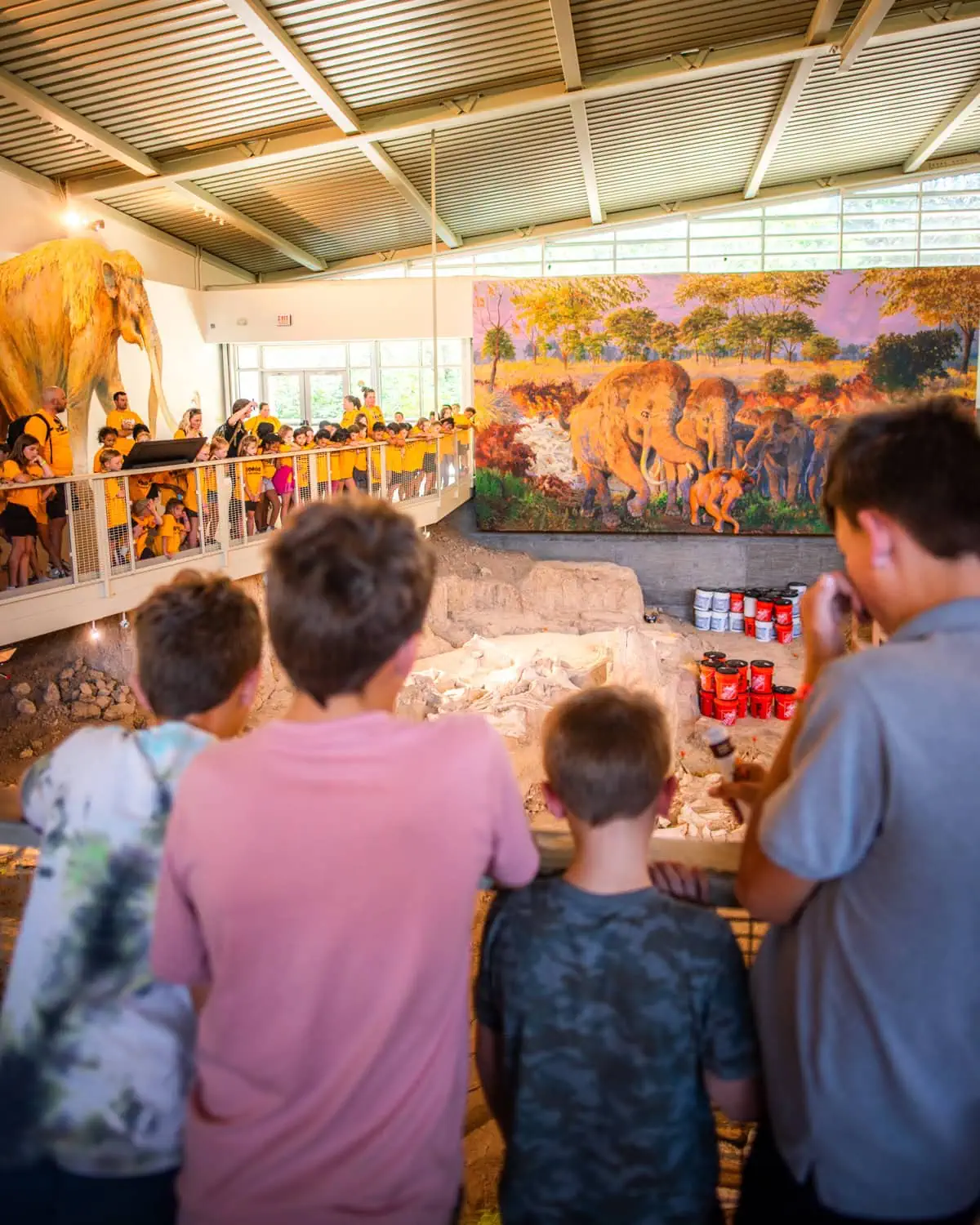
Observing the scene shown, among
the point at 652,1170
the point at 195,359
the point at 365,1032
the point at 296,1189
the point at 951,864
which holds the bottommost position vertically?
the point at 652,1170

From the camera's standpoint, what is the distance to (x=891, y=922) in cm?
132

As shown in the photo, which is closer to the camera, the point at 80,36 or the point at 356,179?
the point at 80,36

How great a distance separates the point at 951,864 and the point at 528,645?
39.7 feet

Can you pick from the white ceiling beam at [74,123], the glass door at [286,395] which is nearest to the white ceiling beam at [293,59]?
the white ceiling beam at [74,123]

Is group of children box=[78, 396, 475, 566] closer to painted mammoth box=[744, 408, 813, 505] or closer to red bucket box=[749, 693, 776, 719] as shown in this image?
red bucket box=[749, 693, 776, 719]

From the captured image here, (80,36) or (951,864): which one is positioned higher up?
(80,36)

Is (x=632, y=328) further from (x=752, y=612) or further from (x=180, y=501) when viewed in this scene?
Answer: (x=180, y=501)

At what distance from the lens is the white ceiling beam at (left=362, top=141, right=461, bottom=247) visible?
44.7 feet

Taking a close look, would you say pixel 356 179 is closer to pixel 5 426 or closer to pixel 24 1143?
pixel 5 426

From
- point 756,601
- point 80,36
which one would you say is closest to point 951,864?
point 80,36

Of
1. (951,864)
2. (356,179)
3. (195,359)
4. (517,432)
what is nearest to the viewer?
(951,864)

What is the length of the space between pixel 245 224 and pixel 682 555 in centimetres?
896

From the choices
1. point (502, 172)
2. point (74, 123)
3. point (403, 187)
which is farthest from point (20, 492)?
point (502, 172)

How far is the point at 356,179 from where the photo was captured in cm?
1534
